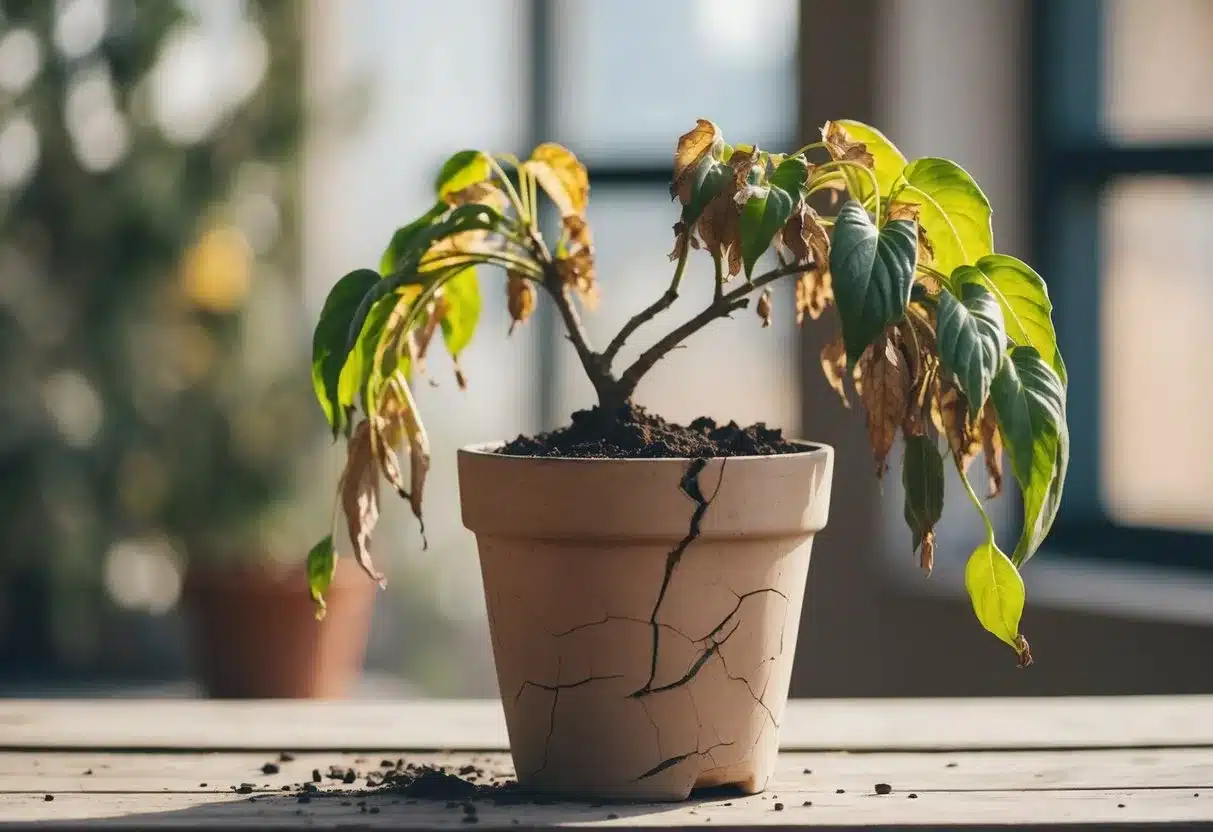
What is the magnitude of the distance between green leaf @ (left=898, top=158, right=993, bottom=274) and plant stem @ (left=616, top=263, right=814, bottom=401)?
0.08 meters

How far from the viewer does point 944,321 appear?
731 millimetres

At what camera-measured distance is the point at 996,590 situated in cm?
81

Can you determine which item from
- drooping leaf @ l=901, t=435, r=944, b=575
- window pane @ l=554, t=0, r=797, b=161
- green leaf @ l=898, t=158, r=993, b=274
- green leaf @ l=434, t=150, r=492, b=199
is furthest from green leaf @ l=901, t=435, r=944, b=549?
window pane @ l=554, t=0, r=797, b=161

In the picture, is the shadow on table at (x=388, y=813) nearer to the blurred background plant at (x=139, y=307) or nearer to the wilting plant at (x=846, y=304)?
the wilting plant at (x=846, y=304)

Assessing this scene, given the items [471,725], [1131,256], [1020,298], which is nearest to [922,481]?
[1020,298]

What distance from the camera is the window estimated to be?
2.56 meters

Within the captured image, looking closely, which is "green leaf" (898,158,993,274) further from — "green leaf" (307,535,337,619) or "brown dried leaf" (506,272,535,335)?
"green leaf" (307,535,337,619)

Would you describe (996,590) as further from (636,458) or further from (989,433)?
(636,458)

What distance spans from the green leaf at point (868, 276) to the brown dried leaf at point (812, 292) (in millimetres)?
187

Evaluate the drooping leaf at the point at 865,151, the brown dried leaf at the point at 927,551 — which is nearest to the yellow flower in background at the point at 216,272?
the drooping leaf at the point at 865,151

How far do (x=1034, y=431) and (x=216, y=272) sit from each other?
2431 millimetres

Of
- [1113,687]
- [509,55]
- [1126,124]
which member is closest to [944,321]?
[1113,687]

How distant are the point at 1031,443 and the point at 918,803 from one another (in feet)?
0.83

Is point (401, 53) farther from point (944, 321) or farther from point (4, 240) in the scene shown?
point (944, 321)
